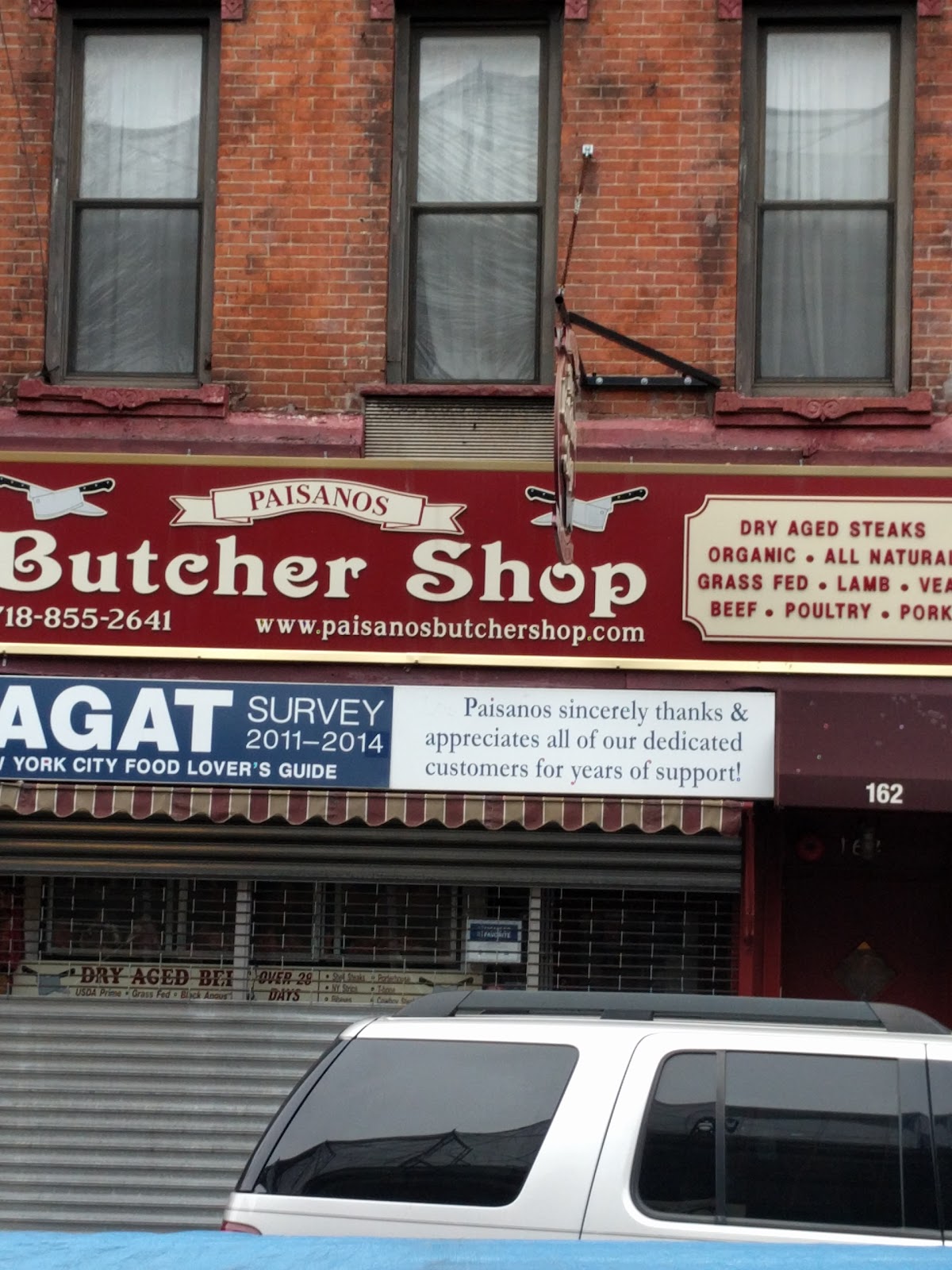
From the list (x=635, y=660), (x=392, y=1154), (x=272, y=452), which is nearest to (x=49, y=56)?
(x=272, y=452)

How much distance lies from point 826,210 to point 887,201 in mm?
367

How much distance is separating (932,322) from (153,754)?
522cm

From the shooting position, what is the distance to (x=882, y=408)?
34.3 feet

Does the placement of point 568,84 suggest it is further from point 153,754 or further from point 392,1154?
point 392,1154

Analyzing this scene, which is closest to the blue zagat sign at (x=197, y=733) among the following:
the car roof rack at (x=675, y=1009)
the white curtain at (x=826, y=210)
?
the white curtain at (x=826, y=210)

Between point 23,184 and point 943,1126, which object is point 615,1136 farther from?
point 23,184

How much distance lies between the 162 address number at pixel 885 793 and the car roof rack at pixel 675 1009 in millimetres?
3598

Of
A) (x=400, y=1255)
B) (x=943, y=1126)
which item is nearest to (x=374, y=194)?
(x=943, y=1126)

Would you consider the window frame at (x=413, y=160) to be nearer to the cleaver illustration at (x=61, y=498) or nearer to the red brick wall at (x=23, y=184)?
the cleaver illustration at (x=61, y=498)

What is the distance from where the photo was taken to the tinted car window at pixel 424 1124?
531 centimetres

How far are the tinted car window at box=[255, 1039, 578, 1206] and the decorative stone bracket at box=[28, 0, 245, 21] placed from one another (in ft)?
24.6

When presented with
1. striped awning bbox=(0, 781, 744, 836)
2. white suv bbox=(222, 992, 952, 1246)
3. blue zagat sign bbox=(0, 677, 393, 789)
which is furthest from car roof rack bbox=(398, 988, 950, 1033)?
blue zagat sign bbox=(0, 677, 393, 789)

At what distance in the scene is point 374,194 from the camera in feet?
35.6

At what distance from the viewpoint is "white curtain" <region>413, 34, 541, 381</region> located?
11.0 meters
